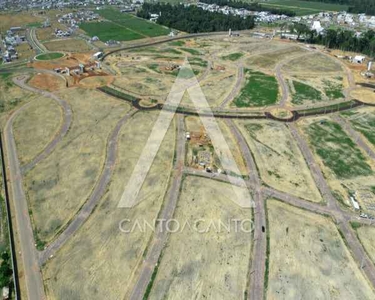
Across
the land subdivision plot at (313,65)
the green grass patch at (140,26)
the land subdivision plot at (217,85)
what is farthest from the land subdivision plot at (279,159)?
the green grass patch at (140,26)

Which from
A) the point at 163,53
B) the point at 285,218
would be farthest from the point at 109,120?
the point at 163,53

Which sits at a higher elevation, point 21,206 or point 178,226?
point 178,226

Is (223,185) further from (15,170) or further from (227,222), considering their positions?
(15,170)

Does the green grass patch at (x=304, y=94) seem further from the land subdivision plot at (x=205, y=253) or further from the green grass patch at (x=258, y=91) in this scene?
the land subdivision plot at (x=205, y=253)

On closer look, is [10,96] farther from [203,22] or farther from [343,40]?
[343,40]

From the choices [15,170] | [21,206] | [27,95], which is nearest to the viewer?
[21,206]

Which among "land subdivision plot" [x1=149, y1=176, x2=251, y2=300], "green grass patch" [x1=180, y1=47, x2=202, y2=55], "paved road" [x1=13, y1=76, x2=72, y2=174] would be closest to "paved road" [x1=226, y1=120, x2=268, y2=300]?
"land subdivision plot" [x1=149, y1=176, x2=251, y2=300]
